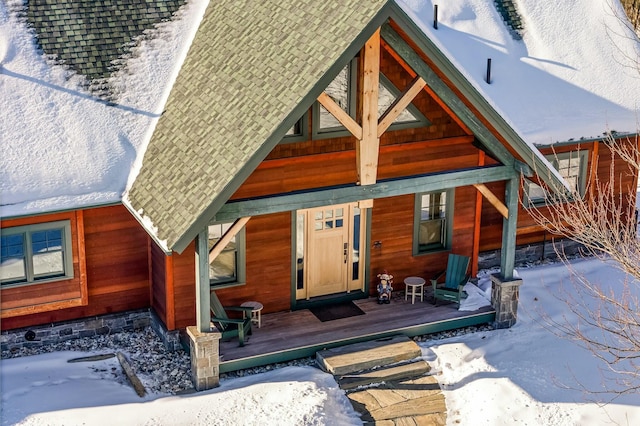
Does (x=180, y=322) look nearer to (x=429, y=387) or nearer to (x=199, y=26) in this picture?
(x=429, y=387)

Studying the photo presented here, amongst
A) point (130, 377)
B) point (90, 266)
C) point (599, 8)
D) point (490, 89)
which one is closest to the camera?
point (130, 377)

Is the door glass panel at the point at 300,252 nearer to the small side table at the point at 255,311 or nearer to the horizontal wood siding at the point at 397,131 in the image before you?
the small side table at the point at 255,311

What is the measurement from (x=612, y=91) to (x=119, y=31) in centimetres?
1046

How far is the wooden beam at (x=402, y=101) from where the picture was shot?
14.9 metres

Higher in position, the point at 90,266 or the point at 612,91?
the point at 612,91

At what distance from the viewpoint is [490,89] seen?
19547mm

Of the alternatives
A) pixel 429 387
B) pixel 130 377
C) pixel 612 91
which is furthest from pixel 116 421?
pixel 612 91

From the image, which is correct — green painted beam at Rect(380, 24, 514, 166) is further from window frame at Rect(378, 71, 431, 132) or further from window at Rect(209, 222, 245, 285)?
window at Rect(209, 222, 245, 285)

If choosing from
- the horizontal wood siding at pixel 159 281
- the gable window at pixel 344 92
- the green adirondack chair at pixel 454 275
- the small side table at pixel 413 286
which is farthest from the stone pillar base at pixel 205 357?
the green adirondack chair at pixel 454 275

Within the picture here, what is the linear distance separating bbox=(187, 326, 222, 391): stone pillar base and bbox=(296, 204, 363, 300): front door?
2.97 metres

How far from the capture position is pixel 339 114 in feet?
47.8

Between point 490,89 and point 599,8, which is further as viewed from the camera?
point 599,8

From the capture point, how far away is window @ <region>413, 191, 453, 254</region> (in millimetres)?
18719

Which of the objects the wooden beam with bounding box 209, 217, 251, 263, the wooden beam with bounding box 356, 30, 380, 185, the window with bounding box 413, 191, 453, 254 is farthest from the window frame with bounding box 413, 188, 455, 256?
the wooden beam with bounding box 209, 217, 251, 263
